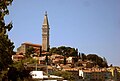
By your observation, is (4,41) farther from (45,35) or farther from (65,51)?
(45,35)

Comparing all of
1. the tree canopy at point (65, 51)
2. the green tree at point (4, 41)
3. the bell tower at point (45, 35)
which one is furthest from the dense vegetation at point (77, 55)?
the green tree at point (4, 41)

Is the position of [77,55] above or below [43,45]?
below

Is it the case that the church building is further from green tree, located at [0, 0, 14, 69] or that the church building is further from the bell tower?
green tree, located at [0, 0, 14, 69]

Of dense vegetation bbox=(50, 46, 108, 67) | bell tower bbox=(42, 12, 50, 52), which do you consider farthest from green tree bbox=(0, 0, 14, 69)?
bell tower bbox=(42, 12, 50, 52)

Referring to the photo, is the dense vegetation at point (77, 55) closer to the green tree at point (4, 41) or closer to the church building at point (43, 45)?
the church building at point (43, 45)

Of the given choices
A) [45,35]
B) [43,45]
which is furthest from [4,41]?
[45,35]

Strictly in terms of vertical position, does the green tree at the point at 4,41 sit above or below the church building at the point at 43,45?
below

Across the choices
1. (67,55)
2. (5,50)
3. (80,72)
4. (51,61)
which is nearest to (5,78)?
(5,50)

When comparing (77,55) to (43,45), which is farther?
(43,45)

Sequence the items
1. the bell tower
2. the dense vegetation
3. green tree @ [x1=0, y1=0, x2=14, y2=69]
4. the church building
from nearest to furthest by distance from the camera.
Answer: green tree @ [x1=0, y1=0, x2=14, y2=69] < the dense vegetation < the church building < the bell tower

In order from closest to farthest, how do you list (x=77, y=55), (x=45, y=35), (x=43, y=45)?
(x=77, y=55)
(x=43, y=45)
(x=45, y=35)

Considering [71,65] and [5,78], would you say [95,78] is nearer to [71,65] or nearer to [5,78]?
[71,65]

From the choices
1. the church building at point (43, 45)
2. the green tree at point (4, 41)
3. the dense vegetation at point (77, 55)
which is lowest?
the green tree at point (4, 41)

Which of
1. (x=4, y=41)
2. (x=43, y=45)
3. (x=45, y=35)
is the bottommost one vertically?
(x=4, y=41)
